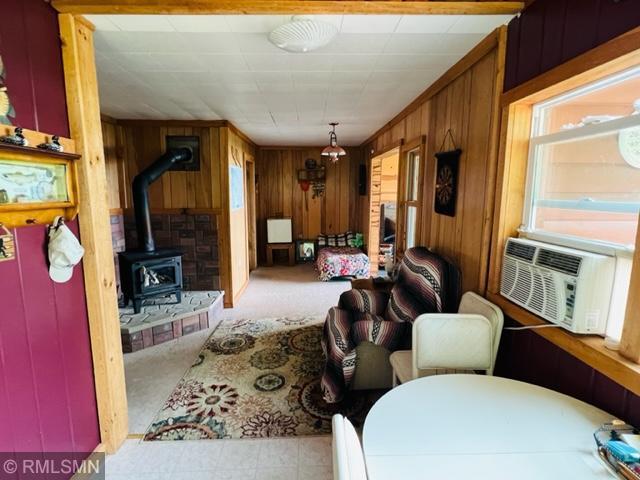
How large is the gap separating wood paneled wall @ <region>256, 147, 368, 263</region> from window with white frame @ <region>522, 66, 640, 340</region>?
15.9 feet

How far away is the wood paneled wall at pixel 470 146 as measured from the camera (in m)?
1.79

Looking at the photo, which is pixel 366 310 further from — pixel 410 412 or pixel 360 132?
pixel 360 132

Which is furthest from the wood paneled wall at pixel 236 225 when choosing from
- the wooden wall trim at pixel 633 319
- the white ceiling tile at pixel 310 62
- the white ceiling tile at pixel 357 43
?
the wooden wall trim at pixel 633 319

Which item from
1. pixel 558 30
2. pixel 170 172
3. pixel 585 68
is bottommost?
pixel 170 172

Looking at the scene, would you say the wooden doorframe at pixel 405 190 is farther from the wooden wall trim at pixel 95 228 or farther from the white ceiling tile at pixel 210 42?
the wooden wall trim at pixel 95 228

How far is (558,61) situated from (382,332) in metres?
1.71

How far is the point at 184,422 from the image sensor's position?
81.8 inches

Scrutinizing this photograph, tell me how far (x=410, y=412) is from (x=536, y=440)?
1.25 ft

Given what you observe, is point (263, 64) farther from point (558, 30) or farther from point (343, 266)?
point (343, 266)

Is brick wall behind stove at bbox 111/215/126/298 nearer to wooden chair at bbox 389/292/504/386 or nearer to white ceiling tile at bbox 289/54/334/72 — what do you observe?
white ceiling tile at bbox 289/54/334/72

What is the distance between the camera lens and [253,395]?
2.34m

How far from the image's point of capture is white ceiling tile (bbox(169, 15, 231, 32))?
1560 millimetres

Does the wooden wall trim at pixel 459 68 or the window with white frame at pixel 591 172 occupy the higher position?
the wooden wall trim at pixel 459 68

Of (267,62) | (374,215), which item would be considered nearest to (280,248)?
(374,215)
